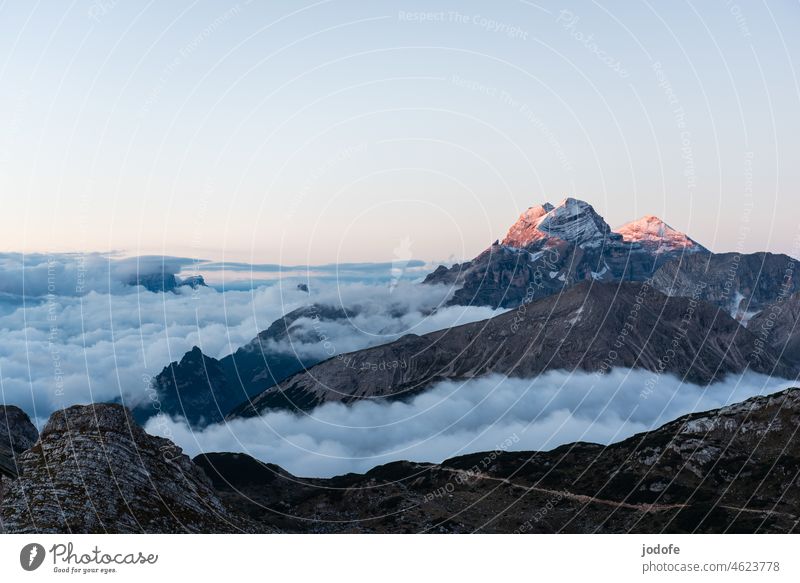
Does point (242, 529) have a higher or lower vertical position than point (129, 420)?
lower

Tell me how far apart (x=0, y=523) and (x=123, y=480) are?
32000mm

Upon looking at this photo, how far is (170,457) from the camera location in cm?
17688

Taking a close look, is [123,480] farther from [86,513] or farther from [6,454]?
[6,454]

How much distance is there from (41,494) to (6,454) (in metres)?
62.4

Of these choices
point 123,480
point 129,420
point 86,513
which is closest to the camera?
point 86,513

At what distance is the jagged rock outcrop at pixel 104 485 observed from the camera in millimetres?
120188

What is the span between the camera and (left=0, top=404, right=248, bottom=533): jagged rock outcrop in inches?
4732

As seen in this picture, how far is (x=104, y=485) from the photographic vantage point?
13512 cm
